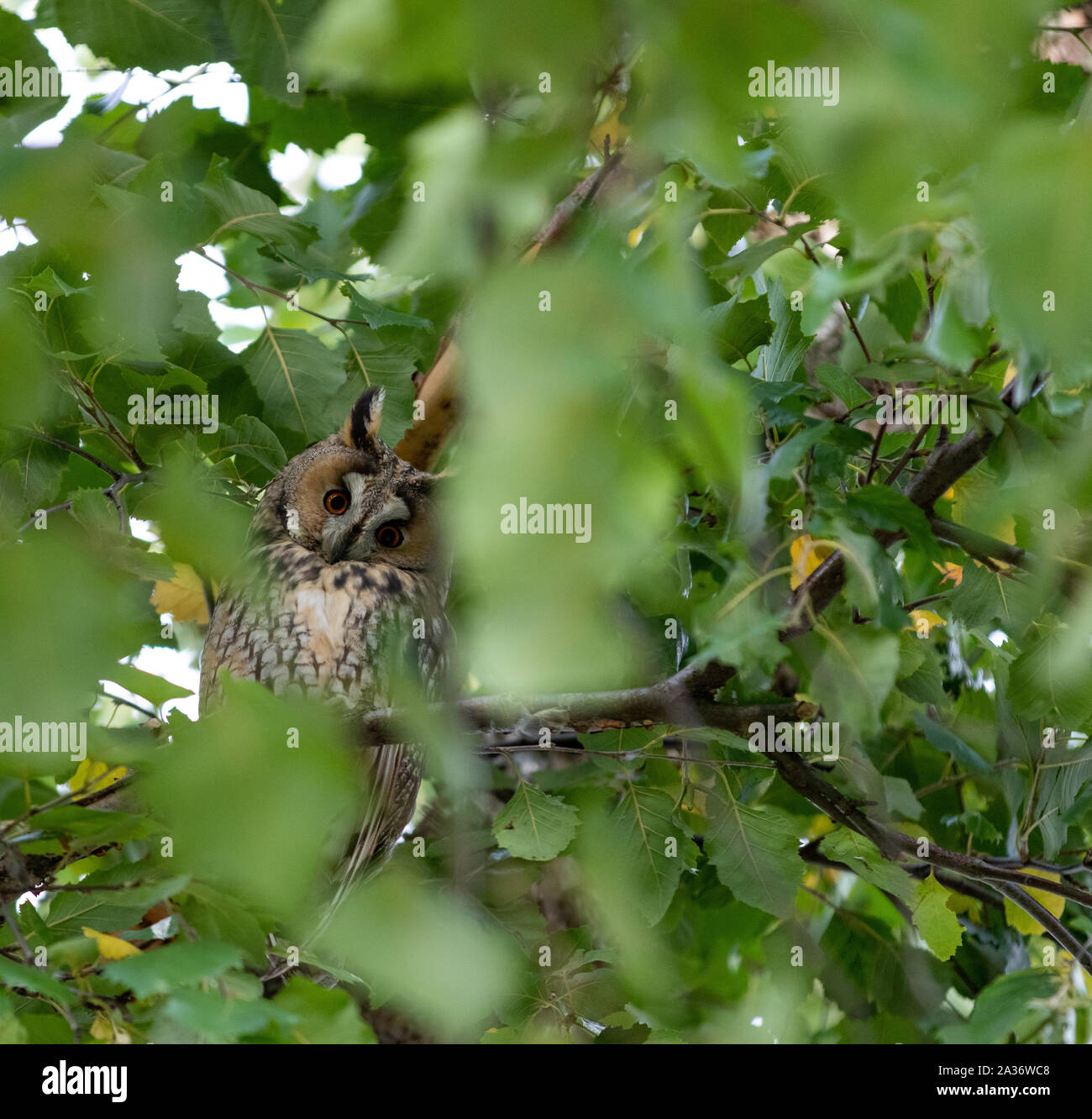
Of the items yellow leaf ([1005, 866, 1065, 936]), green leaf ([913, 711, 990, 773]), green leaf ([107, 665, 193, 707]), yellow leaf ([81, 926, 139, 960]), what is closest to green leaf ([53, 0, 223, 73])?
green leaf ([107, 665, 193, 707])

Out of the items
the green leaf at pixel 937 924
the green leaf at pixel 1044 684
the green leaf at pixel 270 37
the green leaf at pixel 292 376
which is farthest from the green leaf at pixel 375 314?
the green leaf at pixel 937 924

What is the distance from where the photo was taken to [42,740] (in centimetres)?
83

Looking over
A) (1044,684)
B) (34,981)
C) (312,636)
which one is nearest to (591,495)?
(34,981)

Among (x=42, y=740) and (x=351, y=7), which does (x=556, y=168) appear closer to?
(x=351, y=7)

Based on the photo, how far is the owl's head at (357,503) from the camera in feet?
5.29

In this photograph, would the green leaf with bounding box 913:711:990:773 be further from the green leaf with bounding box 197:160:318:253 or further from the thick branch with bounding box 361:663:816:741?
the green leaf with bounding box 197:160:318:253

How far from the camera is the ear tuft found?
1.57 meters

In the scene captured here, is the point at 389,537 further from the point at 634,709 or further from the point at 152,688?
the point at 634,709

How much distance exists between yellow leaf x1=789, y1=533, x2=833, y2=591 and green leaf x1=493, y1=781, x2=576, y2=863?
37 centimetres

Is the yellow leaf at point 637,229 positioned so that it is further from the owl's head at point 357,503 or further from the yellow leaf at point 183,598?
the yellow leaf at point 183,598

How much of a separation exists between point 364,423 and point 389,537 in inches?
8.0
